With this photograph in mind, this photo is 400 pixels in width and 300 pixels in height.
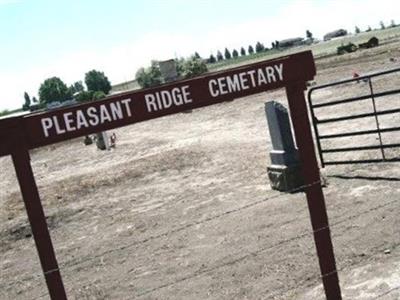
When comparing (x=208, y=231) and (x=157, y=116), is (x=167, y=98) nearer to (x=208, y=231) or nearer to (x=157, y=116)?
(x=157, y=116)

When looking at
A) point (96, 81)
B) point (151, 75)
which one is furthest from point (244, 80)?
point (96, 81)

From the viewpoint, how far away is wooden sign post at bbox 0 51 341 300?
320 cm

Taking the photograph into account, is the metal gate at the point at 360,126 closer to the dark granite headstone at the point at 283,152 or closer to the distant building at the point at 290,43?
the dark granite headstone at the point at 283,152

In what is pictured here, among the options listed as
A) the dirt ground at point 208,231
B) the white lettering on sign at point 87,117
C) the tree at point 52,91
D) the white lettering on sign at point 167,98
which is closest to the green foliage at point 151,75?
the tree at point 52,91

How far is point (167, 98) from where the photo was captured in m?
3.47

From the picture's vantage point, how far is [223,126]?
22.3 m

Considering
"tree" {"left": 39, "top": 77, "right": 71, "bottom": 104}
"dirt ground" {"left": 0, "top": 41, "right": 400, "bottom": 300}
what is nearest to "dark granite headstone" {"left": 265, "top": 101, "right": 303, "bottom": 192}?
"dirt ground" {"left": 0, "top": 41, "right": 400, "bottom": 300}

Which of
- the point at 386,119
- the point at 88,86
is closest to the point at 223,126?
the point at 386,119

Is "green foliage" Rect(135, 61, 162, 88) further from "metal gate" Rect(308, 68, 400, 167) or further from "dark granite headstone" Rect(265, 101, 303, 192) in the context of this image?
"dark granite headstone" Rect(265, 101, 303, 192)

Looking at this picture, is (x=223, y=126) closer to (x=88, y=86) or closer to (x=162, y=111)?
(x=162, y=111)

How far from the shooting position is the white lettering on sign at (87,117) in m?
3.22

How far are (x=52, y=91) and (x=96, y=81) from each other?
43.4 feet

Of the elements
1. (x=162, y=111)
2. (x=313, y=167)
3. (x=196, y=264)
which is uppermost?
(x=162, y=111)

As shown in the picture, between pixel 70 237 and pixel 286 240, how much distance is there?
4414 millimetres
